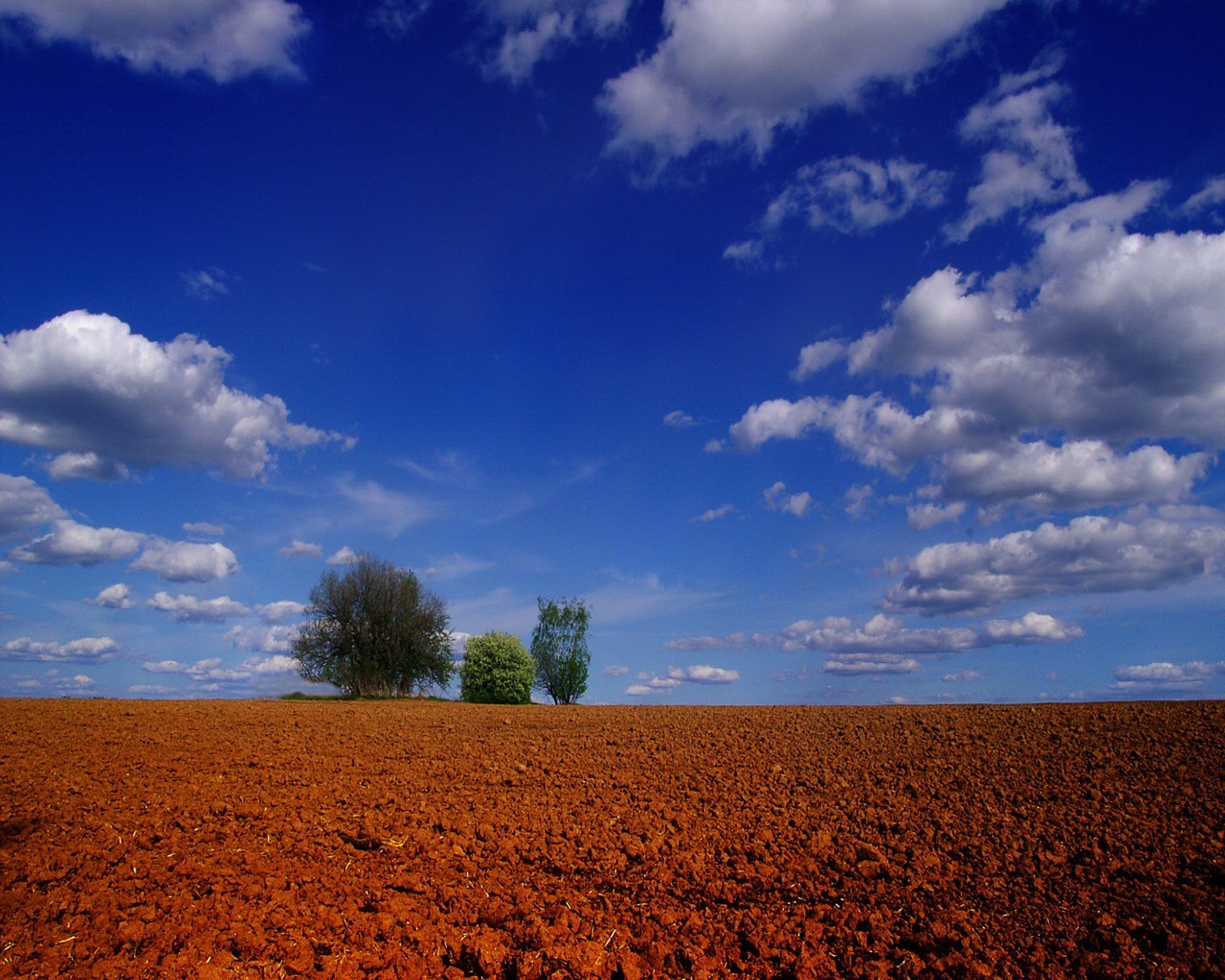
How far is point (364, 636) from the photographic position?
112 ft

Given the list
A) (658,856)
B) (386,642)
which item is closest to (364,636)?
(386,642)

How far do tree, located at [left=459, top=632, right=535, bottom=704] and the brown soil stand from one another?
15.7 meters

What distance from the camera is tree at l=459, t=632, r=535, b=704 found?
93.8 ft

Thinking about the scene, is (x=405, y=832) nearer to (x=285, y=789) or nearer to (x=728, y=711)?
(x=285, y=789)

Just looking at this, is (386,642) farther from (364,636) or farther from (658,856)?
(658,856)

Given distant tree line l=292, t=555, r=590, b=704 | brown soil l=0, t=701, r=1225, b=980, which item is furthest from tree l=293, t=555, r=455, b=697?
brown soil l=0, t=701, r=1225, b=980

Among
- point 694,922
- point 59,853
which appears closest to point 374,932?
point 694,922

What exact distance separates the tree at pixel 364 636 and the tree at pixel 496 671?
235 inches

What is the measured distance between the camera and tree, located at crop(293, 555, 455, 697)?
3406 centimetres

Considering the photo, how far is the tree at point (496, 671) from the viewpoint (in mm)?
28578

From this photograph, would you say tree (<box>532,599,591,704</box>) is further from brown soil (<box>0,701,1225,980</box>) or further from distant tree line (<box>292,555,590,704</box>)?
brown soil (<box>0,701,1225,980</box>)

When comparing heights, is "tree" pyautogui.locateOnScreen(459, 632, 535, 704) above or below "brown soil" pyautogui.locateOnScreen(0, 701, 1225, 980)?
above

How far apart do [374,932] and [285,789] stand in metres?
4.84

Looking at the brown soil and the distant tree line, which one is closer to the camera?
the brown soil
